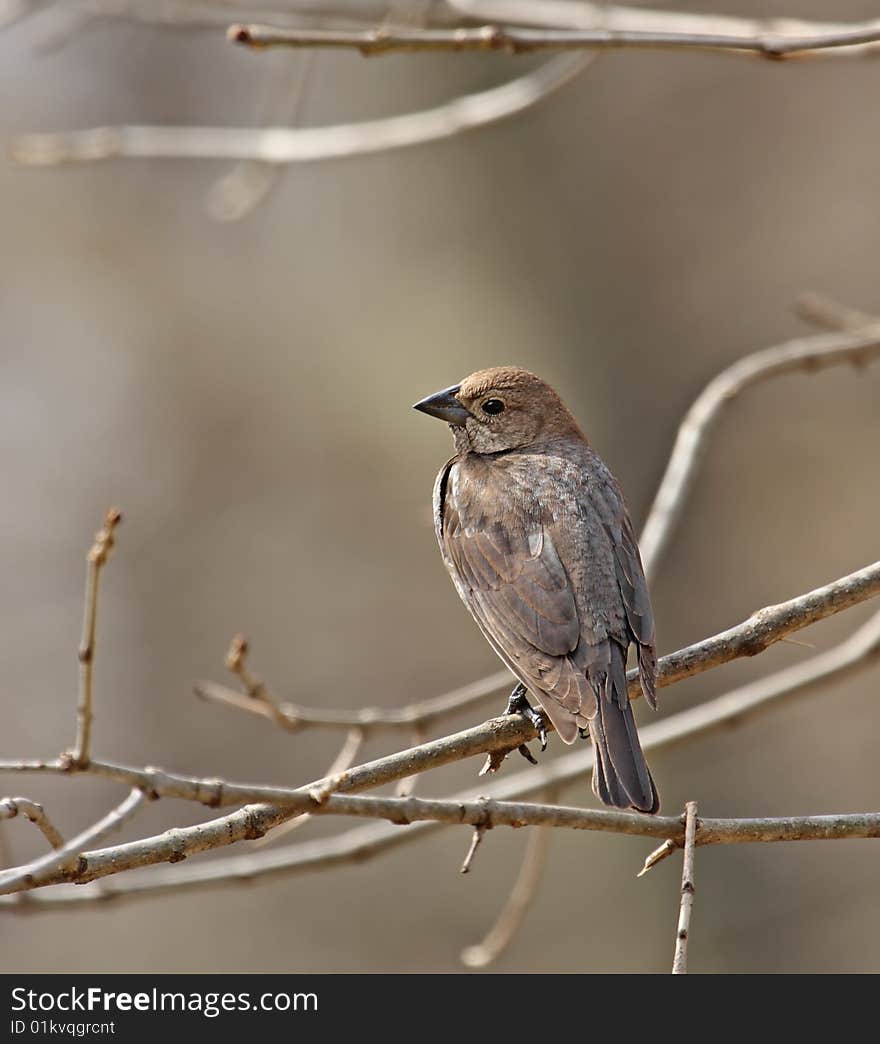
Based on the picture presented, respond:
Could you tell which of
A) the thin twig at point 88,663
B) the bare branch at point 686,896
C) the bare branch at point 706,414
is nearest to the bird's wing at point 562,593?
the bare branch at point 706,414

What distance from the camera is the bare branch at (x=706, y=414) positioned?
16.2 feet

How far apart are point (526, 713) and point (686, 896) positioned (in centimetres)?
129

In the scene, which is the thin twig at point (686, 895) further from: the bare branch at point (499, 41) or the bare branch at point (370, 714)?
the bare branch at point (499, 41)

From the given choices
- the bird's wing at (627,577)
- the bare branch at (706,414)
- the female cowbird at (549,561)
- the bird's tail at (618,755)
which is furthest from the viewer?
the bare branch at (706,414)

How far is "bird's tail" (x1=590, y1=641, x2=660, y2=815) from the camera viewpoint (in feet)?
13.3

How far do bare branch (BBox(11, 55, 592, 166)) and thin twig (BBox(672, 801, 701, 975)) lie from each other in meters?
3.07

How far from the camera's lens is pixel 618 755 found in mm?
4188

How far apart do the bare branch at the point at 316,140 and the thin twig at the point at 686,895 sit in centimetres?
307

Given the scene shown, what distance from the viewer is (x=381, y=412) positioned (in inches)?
443

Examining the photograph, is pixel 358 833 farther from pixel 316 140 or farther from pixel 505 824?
pixel 316 140

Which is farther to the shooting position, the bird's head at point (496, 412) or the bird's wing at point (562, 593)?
the bird's head at point (496, 412)

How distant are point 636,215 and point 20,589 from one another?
6093mm
